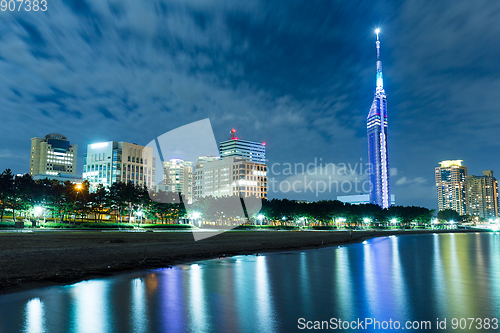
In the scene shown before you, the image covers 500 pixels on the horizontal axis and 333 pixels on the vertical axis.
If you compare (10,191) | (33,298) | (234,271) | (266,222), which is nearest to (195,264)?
(234,271)

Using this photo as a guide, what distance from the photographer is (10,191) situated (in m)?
88.2

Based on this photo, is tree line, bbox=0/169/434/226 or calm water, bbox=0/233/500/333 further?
tree line, bbox=0/169/434/226

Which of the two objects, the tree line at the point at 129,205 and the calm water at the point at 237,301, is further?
the tree line at the point at 129,205

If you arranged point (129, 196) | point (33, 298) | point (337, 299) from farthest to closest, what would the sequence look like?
1. point (129, 196)
2. point (337, 299)
3. point (33, 298)

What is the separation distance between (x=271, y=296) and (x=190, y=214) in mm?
130538

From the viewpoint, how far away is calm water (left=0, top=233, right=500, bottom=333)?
12.4 m

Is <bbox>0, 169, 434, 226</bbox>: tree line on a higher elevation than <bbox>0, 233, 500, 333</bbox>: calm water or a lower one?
higher

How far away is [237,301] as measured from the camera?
16.4 meters

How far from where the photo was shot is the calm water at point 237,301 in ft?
40.8

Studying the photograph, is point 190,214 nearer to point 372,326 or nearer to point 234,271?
point 234,271

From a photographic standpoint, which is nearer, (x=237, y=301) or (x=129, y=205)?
(x=237, y=301)

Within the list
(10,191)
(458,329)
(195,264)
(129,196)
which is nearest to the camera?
(458,329)

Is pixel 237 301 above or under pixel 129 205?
under

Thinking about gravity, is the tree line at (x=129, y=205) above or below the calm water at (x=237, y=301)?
above
